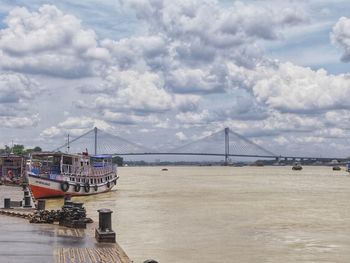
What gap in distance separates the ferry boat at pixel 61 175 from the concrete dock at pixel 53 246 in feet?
111

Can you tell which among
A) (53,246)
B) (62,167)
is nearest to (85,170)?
(62,167)

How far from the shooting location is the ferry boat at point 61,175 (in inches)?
2256

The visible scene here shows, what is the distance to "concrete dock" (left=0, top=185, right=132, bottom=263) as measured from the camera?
16.1m

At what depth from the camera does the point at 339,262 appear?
22688 mm

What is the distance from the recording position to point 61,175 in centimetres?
5953

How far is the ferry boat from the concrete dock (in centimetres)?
3389

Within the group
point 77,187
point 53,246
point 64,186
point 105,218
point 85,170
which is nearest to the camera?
point 53,246

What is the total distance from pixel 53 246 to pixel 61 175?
42.1m

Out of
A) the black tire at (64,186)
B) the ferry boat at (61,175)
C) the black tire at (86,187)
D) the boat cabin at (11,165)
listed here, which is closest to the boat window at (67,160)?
the ferry boat at (61,175)

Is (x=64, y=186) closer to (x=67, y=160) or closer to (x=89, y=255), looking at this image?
(x=67, y=160)

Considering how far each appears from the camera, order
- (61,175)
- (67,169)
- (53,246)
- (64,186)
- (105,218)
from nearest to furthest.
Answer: (53,246)
(105,218)
(64,186)
(61,175)
(67,169)

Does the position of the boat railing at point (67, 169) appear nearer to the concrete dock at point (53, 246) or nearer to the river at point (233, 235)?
the river at point (233, 235)

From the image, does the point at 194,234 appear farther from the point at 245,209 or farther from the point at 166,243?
the point at 245,209

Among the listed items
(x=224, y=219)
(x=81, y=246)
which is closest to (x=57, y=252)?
(x=81, y=246)
